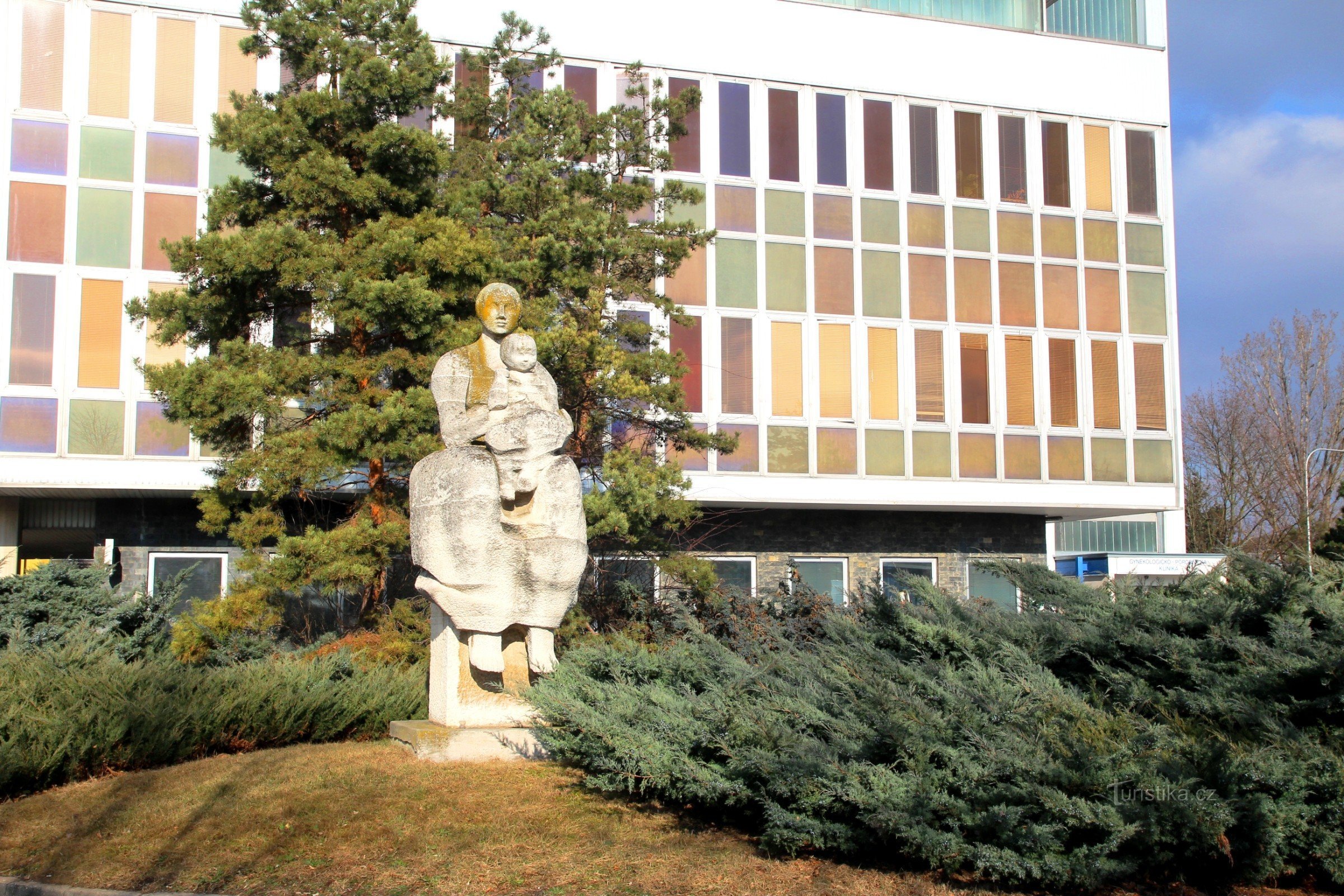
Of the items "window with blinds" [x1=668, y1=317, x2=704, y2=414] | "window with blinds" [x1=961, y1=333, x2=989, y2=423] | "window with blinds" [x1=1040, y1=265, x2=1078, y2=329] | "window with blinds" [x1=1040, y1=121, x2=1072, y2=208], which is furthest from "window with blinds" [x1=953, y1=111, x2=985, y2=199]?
"window with blinds" [x1=668, y1=317, x2=704, y2=414]

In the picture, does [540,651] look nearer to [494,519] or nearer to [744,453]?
[494,519]

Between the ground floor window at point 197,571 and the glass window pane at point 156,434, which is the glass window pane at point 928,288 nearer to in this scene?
the glass window pane at point 156,434

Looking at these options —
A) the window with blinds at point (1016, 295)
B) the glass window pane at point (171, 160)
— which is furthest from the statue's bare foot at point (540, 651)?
the window with blinds at point (1016, 295)

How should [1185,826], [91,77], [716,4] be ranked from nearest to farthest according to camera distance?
1. [1185,826]
2. [91,77]
3. [716,4]

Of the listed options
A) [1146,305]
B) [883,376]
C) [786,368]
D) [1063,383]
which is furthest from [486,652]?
[1146,305]

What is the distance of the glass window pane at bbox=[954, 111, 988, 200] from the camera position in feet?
72.0

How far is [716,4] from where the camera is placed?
2092 cm

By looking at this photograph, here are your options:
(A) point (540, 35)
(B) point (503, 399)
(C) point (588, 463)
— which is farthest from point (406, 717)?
(A) point (540, 35)

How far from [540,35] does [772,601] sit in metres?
8.78

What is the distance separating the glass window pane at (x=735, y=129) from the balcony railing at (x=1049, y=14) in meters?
3.79

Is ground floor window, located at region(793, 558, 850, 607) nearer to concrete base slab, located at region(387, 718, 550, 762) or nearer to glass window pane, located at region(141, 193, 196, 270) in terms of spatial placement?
glass window pane, located at region(141, 193, 196, 270)

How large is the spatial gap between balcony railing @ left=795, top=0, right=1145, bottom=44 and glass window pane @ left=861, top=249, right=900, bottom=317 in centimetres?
510

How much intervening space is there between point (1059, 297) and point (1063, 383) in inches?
63.6

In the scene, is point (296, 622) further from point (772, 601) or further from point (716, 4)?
point (716, 4)
